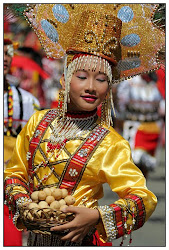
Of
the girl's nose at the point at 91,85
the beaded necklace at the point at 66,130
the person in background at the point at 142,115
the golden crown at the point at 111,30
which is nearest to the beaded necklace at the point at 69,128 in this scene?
the beaded necklace at the point at 66,130

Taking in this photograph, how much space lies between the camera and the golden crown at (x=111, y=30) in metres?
3.74

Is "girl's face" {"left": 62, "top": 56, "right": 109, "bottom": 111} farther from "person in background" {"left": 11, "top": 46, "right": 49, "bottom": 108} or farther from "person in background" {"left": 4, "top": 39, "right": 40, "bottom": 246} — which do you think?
"person in background" {"left": 11, "top": 46, "right": 49, "bottom": 108}

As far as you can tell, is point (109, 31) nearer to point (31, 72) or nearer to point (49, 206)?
point (49, 206)

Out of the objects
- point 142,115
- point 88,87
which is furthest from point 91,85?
point 142,115

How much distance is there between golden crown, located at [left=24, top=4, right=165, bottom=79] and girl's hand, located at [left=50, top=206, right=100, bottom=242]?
1.09 meters

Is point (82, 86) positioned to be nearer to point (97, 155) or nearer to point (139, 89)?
point (97, 155)

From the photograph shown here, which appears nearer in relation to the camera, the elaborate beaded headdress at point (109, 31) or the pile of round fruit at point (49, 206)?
the pile of round fruit at point (49, 206)

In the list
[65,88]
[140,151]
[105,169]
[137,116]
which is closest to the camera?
[105,169]

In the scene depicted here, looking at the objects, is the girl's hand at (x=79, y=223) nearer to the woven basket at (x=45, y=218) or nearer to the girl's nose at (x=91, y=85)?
the woven basket at (x=45, y=218)

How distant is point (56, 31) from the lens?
156 inches

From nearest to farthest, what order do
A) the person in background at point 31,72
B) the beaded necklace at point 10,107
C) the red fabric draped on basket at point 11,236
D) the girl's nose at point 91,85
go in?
the girl's nose at point 91,85, the red fabric draped on basket at point 11,236, the beaded necklace at point 10,107, the person in background at point 31,72

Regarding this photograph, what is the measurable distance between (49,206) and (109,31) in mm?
1284

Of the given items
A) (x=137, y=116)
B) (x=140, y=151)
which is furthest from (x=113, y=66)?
(x=137, y=116)

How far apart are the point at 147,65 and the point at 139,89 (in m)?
8.40
